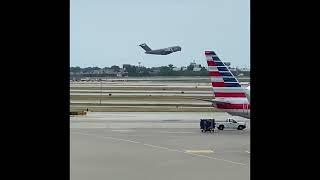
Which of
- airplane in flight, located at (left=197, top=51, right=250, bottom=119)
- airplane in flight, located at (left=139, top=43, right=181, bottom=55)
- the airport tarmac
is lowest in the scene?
the airport tarmac

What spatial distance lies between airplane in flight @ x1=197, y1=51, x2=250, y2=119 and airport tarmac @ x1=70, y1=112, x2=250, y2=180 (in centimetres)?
252

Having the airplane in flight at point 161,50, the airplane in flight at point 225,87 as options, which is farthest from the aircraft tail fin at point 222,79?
the airplane in flight at point 161,50

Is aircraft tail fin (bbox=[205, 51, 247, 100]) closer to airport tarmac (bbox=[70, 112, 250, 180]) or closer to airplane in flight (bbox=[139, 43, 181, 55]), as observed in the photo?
airport tarmac (bbox=[70, 112, 250, 180])

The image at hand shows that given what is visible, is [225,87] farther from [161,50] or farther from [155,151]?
[161,50]

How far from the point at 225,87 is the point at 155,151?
1364 cm

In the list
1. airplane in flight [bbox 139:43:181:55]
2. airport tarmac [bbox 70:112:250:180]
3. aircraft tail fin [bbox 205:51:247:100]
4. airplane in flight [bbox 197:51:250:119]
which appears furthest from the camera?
airplane in flight [bbox 139:43:181:55]

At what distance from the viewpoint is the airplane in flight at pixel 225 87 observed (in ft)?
Answer: 106

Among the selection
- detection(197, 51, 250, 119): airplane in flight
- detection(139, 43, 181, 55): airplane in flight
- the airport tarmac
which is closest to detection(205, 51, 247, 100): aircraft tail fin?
detection(197, 51, 250, 119): airplane in flight

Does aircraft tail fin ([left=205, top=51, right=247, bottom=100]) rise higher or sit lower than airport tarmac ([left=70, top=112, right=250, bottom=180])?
higher

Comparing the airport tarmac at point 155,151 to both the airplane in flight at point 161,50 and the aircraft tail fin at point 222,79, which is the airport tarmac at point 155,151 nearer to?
the aircraft tail fin at point 222,79

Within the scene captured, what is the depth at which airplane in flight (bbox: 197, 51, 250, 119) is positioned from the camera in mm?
32406
